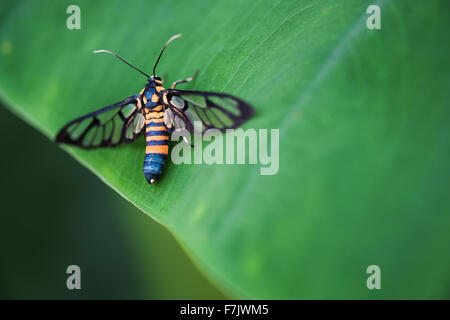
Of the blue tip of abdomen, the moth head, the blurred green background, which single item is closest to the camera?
the blue tip of abdomen

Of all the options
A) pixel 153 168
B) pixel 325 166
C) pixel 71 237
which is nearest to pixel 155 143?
pixel 153 168

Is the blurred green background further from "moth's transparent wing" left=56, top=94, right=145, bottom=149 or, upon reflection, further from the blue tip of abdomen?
the blue tip of abdomen

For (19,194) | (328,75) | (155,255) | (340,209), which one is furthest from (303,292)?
(19,194)

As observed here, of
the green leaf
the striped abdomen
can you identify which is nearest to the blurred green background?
the striped abdomen

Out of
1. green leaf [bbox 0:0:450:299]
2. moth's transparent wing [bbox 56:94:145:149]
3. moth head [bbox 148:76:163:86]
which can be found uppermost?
moth head [bbox 148:76:163:86]

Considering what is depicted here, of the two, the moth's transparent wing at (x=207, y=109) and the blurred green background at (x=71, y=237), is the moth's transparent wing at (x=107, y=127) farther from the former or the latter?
the blurred green background at (x=71, y=237)
